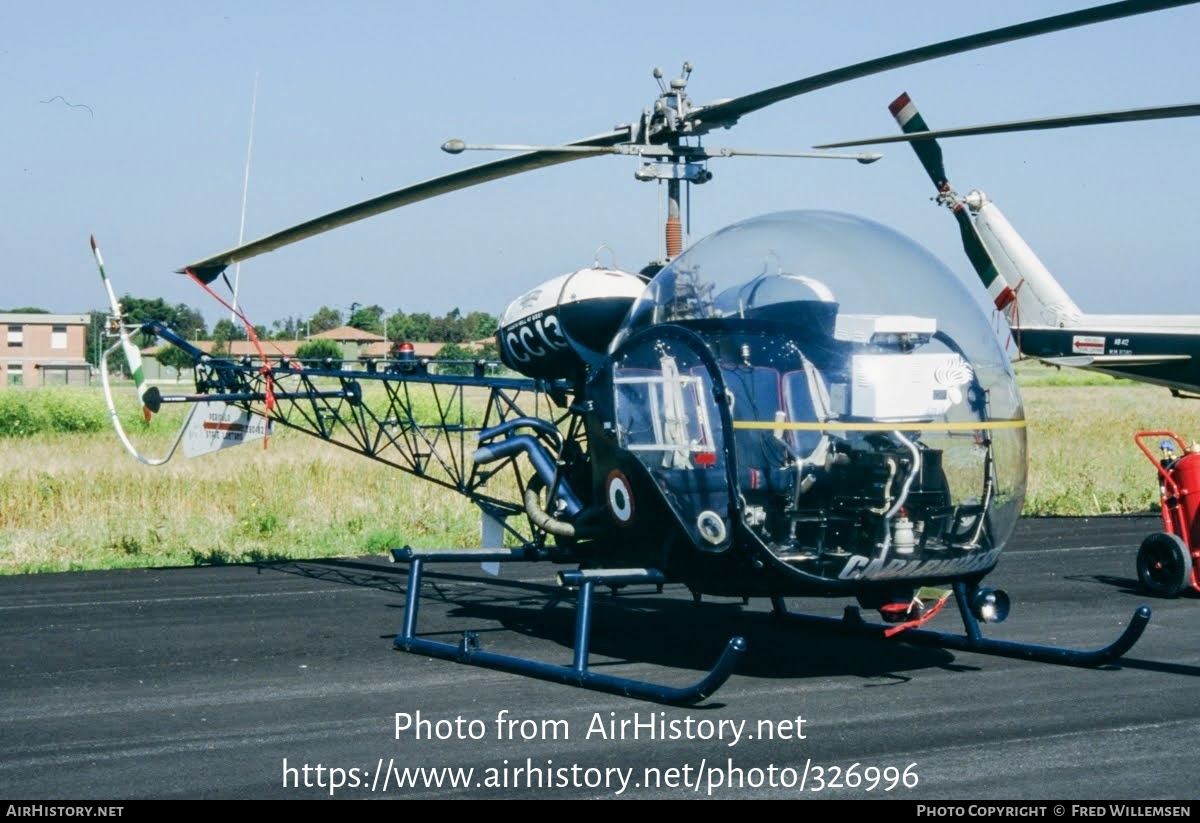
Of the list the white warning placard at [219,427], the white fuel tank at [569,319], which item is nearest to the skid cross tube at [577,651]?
the white fuel tank at [569,319]

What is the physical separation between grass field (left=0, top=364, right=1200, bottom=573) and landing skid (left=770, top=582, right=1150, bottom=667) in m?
6.92

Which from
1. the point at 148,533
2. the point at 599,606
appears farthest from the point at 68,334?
the point at 599,606

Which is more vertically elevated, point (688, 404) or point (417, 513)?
point (688, 404)

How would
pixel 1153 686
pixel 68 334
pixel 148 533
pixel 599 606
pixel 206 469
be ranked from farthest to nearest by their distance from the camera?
pixel 68 334 → pixel 206 469 → pixel 148 533 → pixel 599 606 → pixel 1153 686

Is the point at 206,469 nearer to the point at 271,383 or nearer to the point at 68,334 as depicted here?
the point at 271,383

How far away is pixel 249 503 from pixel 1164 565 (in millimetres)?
11011

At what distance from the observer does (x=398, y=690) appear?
732cm

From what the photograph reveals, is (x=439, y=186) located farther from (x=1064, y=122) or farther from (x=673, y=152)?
(x=1064, y=122)

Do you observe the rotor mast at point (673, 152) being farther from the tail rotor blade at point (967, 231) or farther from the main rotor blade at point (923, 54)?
the tail rotor blade at point (967, 231)

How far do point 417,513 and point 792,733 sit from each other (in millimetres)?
11030

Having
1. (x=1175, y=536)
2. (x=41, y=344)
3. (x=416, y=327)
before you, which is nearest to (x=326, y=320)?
(x=416, y=327)

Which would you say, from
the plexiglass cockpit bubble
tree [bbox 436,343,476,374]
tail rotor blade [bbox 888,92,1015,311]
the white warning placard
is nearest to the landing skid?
the plexiglass cockpit bubble

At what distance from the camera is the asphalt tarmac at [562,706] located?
543cm

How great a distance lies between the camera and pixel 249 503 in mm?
17141
